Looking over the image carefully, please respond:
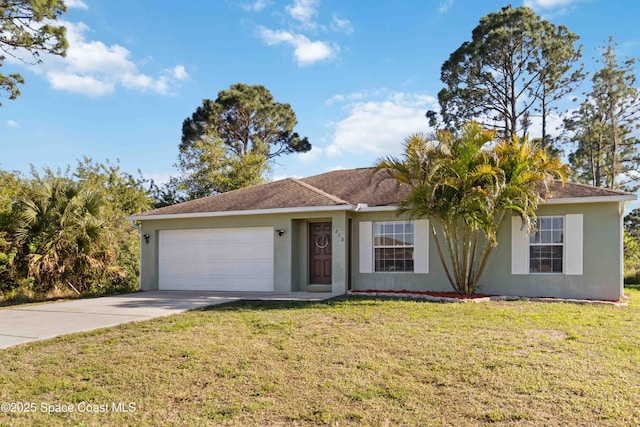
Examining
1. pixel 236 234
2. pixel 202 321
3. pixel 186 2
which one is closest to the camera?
pixel 202 321

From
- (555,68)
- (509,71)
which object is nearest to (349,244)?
(509,71)

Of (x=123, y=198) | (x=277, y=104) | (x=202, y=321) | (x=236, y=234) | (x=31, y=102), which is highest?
(x=277, y=104)

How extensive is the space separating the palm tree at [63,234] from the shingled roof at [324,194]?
6.03 feet

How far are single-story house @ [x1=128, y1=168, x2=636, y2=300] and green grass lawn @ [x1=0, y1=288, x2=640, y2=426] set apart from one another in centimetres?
336

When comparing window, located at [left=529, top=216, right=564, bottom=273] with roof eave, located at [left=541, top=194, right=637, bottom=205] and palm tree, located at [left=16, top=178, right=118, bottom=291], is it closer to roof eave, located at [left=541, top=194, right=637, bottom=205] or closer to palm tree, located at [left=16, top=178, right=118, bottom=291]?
roof eave, located at [left=541, top=194, right=637, bottom=205]

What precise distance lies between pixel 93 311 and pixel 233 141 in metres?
21.8

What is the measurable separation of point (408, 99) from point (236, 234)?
7.73 metres

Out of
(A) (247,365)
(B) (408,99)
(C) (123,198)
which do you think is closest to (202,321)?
(A) (247,365)

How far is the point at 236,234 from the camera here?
48.3ft

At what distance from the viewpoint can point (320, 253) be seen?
14.1 metres

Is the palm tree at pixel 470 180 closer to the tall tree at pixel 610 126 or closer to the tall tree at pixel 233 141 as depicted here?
the tall tree at pixel 233 141

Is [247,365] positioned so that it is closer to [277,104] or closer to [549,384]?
[549,384]

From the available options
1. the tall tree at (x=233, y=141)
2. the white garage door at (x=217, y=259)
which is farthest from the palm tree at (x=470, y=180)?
the tall tree at (x=233, y=141)

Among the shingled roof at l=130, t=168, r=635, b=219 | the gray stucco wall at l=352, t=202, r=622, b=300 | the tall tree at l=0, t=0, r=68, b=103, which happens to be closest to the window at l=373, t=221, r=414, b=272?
the gray stucco wall at l=352, t=202, r=622, b=300
